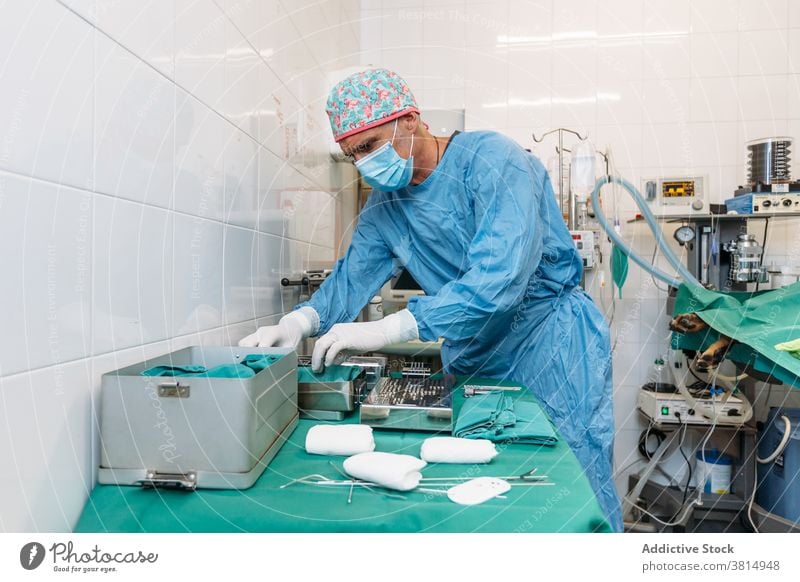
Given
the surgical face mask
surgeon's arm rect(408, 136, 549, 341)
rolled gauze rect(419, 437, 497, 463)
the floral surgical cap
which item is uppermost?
the floral surgical cap

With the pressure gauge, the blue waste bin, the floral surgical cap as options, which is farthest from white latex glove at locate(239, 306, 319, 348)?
the blue waste bin

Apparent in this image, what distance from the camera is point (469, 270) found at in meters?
1.07

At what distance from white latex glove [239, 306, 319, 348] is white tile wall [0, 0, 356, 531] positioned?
0.08 metres

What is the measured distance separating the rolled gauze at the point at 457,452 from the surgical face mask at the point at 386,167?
67 cm

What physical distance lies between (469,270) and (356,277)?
1.47 feet

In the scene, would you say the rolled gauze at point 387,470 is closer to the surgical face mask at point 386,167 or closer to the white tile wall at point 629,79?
the surgical face mask at point 386,167

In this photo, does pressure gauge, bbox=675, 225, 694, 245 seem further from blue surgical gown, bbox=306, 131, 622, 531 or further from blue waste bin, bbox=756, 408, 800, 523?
blue surgical gown, bbox=306, 131, 622, 531

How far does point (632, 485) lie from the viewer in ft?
7.57

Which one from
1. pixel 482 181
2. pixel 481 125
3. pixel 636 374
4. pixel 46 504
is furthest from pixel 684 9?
pixel 46 504

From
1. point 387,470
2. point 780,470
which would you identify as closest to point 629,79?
point 780,470

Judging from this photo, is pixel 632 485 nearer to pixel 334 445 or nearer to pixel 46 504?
pixel 334 445

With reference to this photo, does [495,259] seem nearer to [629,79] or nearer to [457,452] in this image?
[457,452]

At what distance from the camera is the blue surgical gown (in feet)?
3.44

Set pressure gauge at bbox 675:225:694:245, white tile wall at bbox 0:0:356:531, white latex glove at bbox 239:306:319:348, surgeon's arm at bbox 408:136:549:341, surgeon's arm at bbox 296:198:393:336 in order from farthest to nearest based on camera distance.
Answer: pressure gauge at bbox 675:225:694:245, surgeon's arm at bbox 296:198:393:336, white latex glove at bbox 239:306:319:348, surgeon's arm at bbox 408:136:549:341, white tile wall at bbox 0:0:356:531
